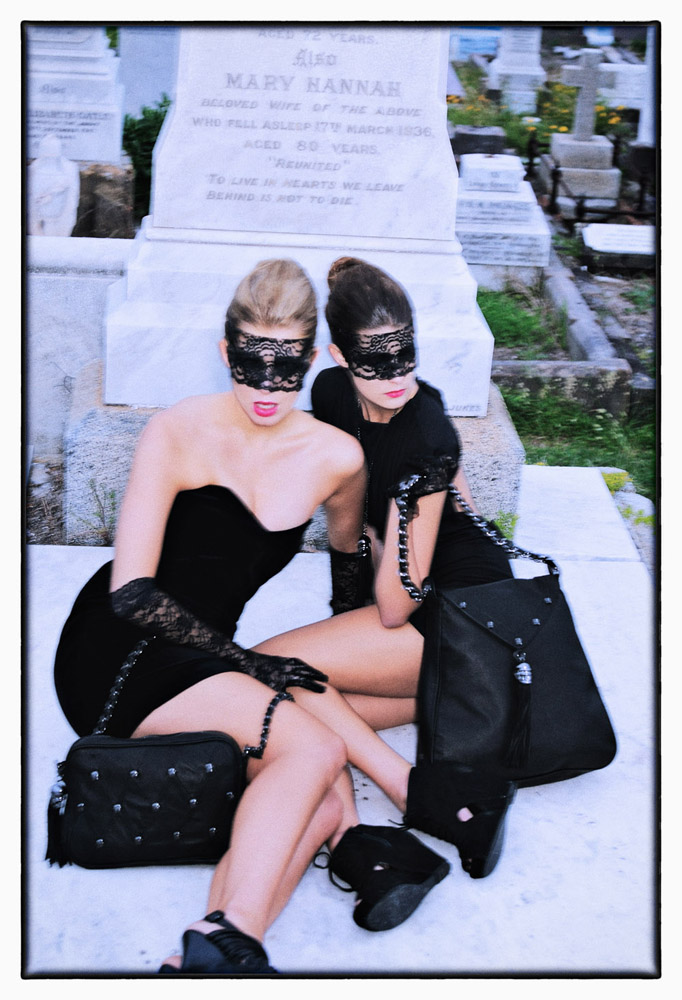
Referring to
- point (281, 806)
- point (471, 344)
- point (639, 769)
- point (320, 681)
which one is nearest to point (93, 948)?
point (281, 806)

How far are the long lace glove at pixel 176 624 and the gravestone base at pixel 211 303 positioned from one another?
1.39 metres

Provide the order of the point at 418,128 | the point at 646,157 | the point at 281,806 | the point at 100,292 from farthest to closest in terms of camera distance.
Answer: the point at 646,157 < the point at 100,292 < the point at 418,128 < the point at 281,806

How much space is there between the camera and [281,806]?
2811mm

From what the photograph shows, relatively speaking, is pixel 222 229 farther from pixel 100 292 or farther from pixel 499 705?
pixel 499 705

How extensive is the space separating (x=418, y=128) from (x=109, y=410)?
1559mm

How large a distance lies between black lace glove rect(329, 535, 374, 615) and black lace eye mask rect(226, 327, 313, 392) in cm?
58

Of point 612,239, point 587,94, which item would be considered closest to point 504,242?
point 612,239

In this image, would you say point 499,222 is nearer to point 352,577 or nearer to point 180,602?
point 352,577

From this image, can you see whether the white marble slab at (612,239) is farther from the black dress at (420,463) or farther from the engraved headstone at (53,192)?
the black dress at (420,463)

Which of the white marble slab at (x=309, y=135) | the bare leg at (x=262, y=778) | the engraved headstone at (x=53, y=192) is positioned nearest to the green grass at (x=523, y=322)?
the white marble slab at (x=309, y=135)

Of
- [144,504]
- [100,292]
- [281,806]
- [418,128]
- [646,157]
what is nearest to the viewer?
[281,806]

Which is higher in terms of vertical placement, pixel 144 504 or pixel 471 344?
pixel 471 344

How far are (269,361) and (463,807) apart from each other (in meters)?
1.35

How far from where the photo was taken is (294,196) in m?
4.12
